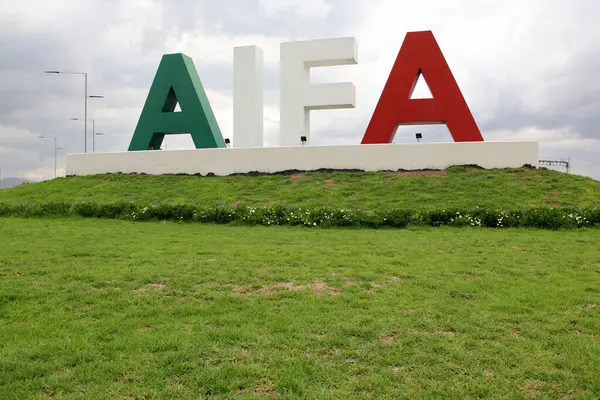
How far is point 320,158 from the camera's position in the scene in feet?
71.9

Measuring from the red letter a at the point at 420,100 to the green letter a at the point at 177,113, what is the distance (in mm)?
7895

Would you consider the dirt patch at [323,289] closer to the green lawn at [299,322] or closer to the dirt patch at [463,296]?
the green lawn at [299,322]

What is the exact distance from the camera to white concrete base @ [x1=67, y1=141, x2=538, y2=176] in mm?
20266

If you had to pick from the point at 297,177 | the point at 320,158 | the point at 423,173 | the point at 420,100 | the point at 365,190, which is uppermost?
the point at 420,100

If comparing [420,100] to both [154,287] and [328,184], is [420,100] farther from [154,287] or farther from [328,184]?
[154,287]

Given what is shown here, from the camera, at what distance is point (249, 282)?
7414mm

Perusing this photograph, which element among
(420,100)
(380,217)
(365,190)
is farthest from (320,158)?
(380,217)

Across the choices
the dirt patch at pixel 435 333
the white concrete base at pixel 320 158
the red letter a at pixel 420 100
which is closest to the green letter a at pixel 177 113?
the white concrete base at pixel 320 158

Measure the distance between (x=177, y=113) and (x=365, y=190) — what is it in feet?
37.6

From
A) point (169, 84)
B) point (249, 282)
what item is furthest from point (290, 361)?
point (169, 84)

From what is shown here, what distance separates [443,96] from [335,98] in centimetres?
482

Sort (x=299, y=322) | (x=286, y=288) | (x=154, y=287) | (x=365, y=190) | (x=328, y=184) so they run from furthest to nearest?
1. (x=328, y=184)
2. (x=365, y=190)
3. (x=154, y=287)
4. (x=286, y=288)
5. (x=299, y=322)

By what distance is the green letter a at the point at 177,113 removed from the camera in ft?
80.0

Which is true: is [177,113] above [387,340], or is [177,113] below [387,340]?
above
